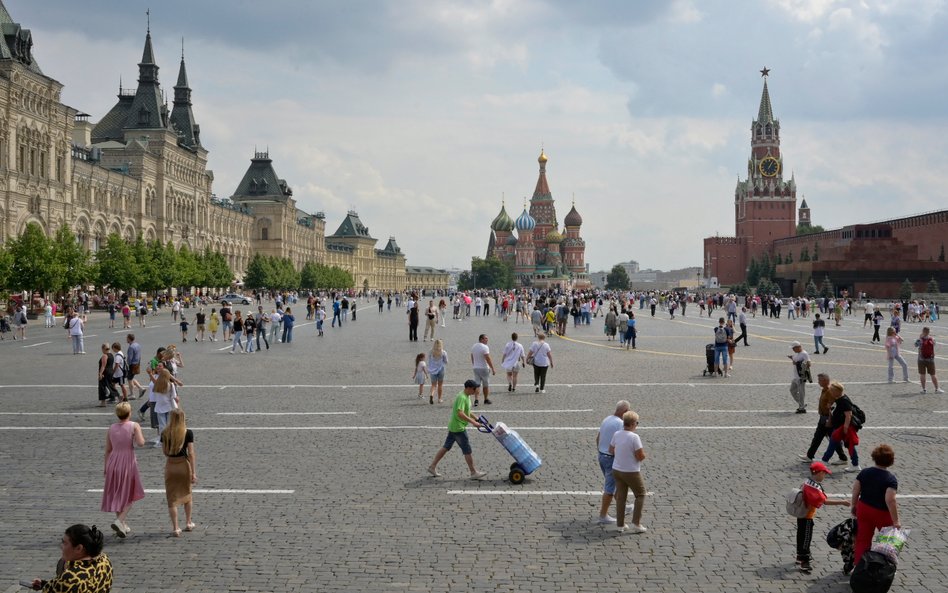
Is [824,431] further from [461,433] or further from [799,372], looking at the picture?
[461,433]

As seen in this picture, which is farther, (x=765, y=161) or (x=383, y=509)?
(x=765, y=161)

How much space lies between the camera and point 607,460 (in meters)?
9.15

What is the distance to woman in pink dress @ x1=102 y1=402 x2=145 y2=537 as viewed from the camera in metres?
8.30

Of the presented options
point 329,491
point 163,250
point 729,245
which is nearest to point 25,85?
point 163,250

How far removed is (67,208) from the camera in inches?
2258

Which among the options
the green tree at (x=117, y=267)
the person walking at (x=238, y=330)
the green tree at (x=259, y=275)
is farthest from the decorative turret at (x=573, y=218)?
the person walking at (x=238, y=330)

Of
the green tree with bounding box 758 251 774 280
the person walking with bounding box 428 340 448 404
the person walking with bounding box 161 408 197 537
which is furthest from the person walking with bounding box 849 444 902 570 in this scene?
the green tree with bounding box 758 251 774 280

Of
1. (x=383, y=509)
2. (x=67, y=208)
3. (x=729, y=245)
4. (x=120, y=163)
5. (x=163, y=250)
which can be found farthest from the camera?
(x=729, y=245)

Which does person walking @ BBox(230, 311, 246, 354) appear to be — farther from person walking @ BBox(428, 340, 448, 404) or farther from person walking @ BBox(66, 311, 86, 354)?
person walking @ BBox(428, 340, 448, 404)

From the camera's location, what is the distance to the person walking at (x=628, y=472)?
8523mm

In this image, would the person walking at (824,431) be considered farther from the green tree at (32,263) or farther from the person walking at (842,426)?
the green tree at (32,263)

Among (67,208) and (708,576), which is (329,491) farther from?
(67,208)

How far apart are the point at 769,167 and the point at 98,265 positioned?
121 m

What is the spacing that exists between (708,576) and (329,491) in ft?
14.6
